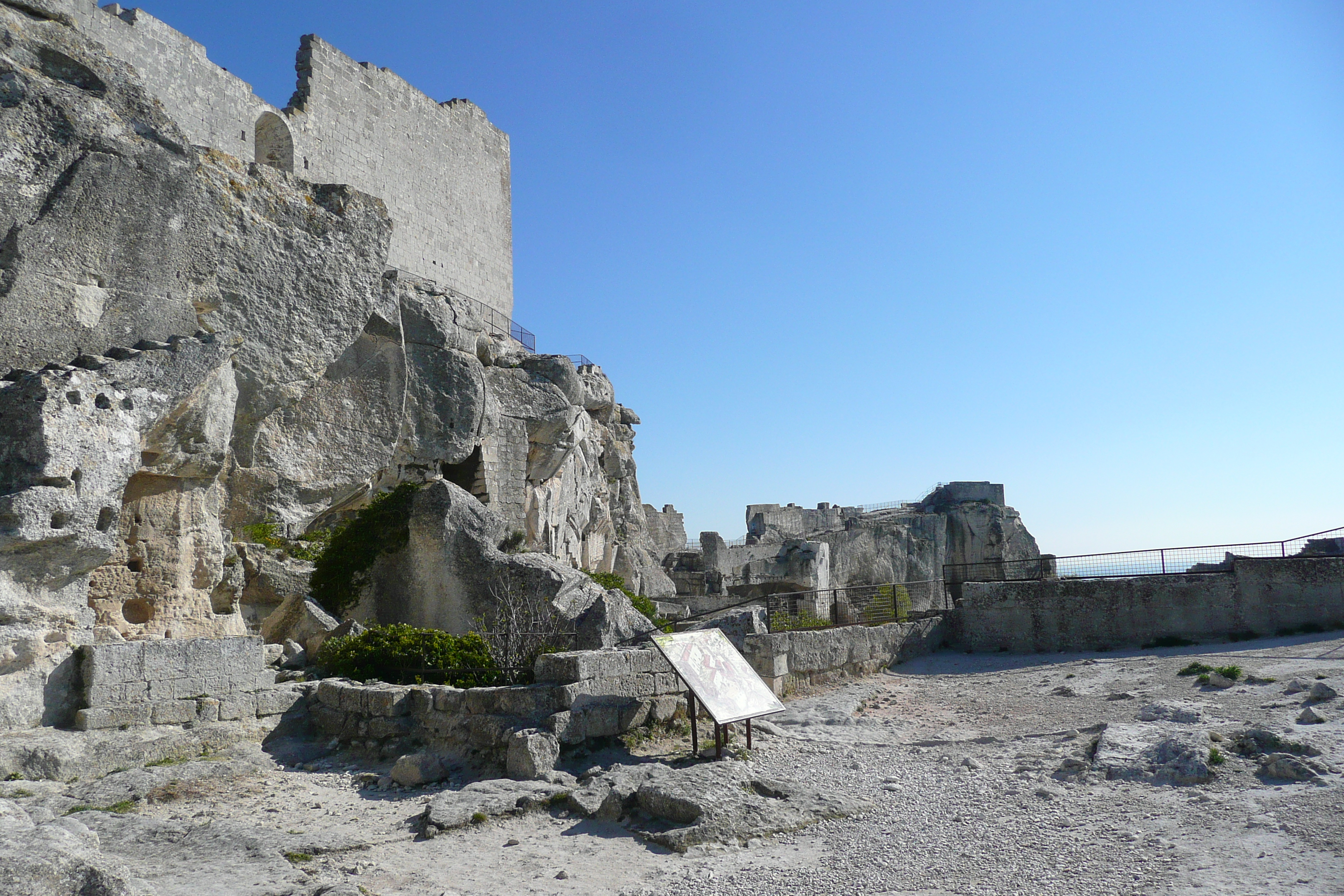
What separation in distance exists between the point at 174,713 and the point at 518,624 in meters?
2.90

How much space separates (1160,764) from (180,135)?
10585mm

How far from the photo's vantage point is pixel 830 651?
11.1 metres

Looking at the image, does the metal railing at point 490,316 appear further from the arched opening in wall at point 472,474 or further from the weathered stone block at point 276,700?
the weathered stone block at point 276,700

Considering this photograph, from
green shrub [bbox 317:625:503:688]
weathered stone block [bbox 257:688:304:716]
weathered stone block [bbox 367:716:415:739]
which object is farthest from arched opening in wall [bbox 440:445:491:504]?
weathered stone block [bbox 367:716:415:739]

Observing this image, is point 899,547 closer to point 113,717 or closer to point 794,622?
point 794,622

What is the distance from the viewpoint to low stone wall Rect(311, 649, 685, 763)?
22.5ft

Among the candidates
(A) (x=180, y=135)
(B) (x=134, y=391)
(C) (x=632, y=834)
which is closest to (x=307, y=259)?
(A) (x=180, y=135)

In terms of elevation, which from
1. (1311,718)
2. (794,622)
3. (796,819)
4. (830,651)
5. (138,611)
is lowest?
(796,819)

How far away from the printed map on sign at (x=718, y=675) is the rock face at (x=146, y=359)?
15.0ft

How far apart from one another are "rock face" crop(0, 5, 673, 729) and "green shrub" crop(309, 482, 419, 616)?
24.3 inches

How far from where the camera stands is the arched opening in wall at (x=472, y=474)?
19328 mm

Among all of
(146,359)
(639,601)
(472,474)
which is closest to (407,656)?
(146,359)

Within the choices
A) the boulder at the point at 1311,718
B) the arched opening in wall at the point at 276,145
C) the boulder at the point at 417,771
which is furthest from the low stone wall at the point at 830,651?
the arched opening in wall at the point at 276,145

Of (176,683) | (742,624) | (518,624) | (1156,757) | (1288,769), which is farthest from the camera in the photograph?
(742,624)
